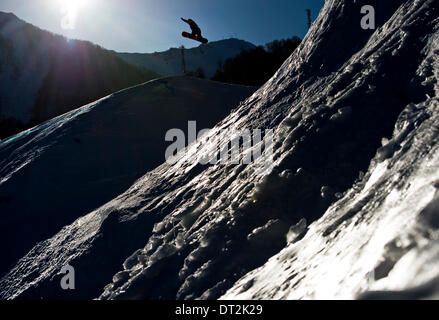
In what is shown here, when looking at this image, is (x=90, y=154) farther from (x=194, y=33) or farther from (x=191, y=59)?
(x=191, y=59)

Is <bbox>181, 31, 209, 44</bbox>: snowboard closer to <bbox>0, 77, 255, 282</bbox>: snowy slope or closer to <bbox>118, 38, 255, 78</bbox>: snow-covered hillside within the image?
<bbox>0, 77, 255, 282</bbox>: snowy slope

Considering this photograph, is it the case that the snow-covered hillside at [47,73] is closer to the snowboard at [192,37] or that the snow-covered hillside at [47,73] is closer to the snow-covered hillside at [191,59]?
the snowboard at [192,37]

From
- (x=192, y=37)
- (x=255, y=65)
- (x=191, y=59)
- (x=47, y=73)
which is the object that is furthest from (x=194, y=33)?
(x=191, y=59)

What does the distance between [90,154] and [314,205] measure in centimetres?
621

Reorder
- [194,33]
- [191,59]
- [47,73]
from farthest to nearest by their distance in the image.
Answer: [191,59], [47,73], [194,33]

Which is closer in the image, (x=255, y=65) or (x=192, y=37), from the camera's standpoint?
(x=192, y=37)

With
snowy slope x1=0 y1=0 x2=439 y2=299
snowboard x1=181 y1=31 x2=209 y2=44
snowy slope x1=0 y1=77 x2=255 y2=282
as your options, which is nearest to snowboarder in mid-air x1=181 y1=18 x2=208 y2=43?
snowboard x1=181 y1=31 x2=209 y2=44

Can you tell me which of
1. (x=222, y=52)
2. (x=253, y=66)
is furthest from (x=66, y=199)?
(x=222, y=52)

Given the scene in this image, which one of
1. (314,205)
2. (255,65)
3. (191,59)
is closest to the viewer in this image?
(314,205)

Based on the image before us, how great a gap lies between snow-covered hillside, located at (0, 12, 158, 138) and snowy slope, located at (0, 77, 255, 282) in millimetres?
23318

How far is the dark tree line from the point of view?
84.0ft

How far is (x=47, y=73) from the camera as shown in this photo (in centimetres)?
3469
